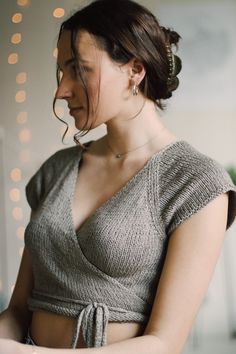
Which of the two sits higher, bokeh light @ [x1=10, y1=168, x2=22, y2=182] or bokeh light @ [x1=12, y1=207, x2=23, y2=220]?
bokeh light @ [x1=10, y1=168, x2=22, y2=182]

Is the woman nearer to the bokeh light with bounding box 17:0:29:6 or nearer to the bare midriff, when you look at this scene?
the bare midriff

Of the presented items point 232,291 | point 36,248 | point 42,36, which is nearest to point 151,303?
point 36,248

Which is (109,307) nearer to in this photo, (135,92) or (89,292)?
(89,292)

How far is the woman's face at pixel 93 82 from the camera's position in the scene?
83cm

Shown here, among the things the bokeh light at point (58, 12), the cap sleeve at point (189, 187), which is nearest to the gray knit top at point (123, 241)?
the cap sleeve at point (189, 187)

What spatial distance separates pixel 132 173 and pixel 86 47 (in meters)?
0.22

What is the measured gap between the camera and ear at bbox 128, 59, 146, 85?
2.77 ft

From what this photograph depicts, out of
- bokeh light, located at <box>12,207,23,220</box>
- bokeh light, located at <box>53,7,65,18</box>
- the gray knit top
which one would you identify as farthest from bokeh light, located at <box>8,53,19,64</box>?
the gray knit top

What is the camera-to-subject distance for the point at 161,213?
0.79 metres

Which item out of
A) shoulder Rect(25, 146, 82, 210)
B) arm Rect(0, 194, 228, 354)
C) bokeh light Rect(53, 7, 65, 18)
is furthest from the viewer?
bokeh light Rect(53, 7, 65, 18)

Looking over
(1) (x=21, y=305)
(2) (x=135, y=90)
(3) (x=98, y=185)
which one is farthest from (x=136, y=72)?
(1) (x=21, y=305)

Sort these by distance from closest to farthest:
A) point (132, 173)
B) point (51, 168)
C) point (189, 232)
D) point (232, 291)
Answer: point (189, 232), point (132, 173), point (51, 168), point (232, 291)

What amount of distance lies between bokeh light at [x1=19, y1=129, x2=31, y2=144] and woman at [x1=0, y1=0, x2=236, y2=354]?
1.56 feet

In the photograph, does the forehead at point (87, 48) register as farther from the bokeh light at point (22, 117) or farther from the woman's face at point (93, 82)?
the bokeh light at point (22, 117)
